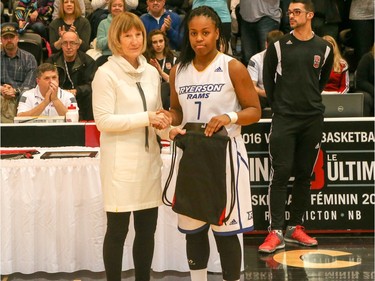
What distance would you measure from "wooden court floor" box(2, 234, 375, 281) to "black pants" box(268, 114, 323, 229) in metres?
0.33

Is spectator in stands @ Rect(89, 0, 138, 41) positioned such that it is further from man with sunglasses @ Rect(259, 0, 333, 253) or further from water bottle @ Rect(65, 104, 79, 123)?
man with sunglasses @ Rect(259, 0, 333, 253)

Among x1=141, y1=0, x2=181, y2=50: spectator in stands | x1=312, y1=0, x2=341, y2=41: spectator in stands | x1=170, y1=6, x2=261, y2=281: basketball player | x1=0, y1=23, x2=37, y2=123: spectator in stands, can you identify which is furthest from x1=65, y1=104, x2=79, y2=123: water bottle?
x1=312, y1=0, x2=341, y2=41: spectator in stands

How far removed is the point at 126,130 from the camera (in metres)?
4.70

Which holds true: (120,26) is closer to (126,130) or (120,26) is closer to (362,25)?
(126,130)

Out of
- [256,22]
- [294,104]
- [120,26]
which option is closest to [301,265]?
[294,104]

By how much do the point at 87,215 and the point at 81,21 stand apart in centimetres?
464

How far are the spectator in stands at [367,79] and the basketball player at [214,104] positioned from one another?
446 centimetres

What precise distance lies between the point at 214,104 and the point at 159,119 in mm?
322

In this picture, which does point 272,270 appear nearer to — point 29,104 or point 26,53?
point 29,104

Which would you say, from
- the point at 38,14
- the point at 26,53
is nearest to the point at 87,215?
the point at 26,53

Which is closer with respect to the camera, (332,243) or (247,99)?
(247,99)

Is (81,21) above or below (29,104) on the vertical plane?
above

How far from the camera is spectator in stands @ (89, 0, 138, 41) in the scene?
34.6 ft

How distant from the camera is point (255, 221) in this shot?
23.2 ft
